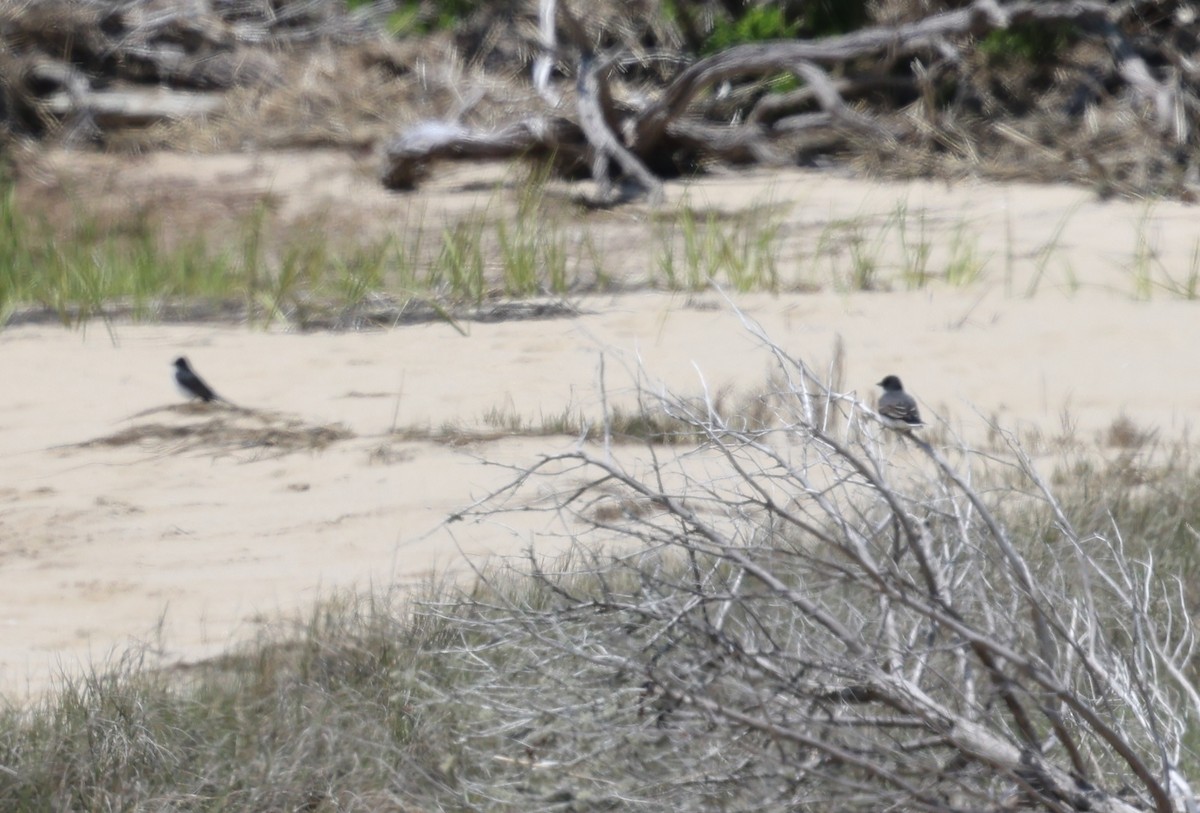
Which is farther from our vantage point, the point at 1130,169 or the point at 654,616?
the point at 1130,169

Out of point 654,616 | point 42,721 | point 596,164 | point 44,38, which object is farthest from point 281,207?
point 654,616

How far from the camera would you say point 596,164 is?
9.30 metres

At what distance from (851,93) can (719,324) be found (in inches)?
155

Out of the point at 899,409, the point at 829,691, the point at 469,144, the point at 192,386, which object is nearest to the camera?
the point at 829,691

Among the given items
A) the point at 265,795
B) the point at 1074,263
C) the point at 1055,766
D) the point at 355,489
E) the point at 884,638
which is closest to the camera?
the point at 1055,766

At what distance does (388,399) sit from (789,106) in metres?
5.02

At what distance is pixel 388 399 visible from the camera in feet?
19.3

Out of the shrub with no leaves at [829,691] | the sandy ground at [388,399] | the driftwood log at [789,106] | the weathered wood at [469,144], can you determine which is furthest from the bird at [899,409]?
the weathered wood at [469,144]

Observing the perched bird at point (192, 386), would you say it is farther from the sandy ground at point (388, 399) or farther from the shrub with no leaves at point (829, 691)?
the shrub with no leaves at point (829, 691)

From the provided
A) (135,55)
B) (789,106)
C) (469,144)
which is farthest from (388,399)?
(135,55)

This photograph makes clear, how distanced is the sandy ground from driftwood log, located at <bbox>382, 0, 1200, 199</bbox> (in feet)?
3.63

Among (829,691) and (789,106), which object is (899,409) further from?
(789,106)

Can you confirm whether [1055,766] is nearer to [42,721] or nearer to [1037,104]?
[42,721]

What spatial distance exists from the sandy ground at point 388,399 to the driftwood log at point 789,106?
1106mm
